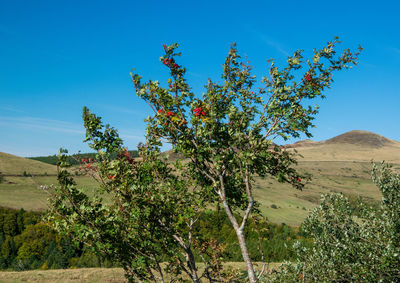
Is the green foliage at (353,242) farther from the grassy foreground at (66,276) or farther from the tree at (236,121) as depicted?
the grassy foreground at (66,276)

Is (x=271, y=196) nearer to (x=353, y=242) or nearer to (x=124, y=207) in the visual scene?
(x=353, y=242)

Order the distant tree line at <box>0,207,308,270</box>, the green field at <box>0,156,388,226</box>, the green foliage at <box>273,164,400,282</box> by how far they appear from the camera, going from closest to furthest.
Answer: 1. the green foliage at <box>273,164,400,282</box>
2. the distant tree line at <box>0,207,308,270</box>
3. the green field at <box>0,156,388,226</box>

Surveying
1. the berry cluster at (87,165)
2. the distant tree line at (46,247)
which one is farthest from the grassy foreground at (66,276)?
the berry cluster at (87,165)

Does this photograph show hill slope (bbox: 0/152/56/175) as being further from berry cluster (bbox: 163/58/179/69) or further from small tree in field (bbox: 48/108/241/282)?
berry cluster (bbox: 163/58/179/69)

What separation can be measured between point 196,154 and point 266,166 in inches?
76.6

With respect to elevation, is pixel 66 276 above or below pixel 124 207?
below

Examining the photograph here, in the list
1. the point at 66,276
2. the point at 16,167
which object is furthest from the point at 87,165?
the point at 16,167

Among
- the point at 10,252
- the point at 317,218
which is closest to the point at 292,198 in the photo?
the point at 10,252

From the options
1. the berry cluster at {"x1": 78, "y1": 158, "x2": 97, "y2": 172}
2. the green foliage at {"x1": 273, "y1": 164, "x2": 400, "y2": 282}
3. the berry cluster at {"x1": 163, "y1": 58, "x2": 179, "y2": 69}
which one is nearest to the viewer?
the berry cluster at {"x1": 78, "y1": 158, "x2": 97, "y2": 172}

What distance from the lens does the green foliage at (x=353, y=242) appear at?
9.82 meters

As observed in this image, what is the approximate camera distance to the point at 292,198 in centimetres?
16975

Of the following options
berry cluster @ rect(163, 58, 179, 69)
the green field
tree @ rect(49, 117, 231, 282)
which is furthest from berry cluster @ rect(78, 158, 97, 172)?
the green field

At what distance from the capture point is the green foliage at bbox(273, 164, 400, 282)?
982 cm

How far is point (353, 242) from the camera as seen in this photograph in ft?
35.0
